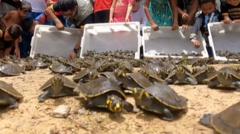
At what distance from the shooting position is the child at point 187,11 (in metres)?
7.96

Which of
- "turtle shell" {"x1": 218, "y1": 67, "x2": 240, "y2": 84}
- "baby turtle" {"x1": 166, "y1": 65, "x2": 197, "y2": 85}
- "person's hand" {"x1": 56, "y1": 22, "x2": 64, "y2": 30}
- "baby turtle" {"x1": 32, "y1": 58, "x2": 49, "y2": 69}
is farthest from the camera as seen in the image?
"person's hand" {"x1": 56, "y1": 22, "x2": 64, "y2": 30}

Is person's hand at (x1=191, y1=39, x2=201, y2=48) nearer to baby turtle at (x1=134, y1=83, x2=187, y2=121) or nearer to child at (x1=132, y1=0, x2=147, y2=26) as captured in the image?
child at (x1=132, y1=0, x2=147, y2=26)

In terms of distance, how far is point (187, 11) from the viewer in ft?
26.8

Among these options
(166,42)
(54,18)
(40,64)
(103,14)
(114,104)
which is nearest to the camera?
(114,104)

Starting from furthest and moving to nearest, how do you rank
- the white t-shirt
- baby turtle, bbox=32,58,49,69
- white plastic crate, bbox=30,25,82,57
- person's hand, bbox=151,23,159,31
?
the white t-shirt, white plastic crate, bbox=30,25,82,57, person's hand, bbox=151,23,159,31, baby turtle, bbox=32,58,49,69

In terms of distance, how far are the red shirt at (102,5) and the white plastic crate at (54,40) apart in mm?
632

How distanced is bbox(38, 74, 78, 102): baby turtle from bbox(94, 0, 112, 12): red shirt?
429 cm

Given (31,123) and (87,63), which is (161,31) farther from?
(31,123)

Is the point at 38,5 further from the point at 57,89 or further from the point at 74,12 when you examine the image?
the point at 57,89

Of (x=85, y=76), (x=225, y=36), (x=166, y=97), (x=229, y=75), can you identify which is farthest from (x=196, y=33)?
(x=166, y=97)

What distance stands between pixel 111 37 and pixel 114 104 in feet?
15.4

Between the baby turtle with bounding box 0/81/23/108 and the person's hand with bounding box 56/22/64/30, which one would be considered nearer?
the baby turtle with bounding box 0/81/23/108

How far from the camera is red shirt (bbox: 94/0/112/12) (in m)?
8.50

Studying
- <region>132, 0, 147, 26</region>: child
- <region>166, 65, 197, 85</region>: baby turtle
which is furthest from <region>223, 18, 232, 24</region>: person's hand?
<region>166, 65, 197, 85</region>: baby turtle
